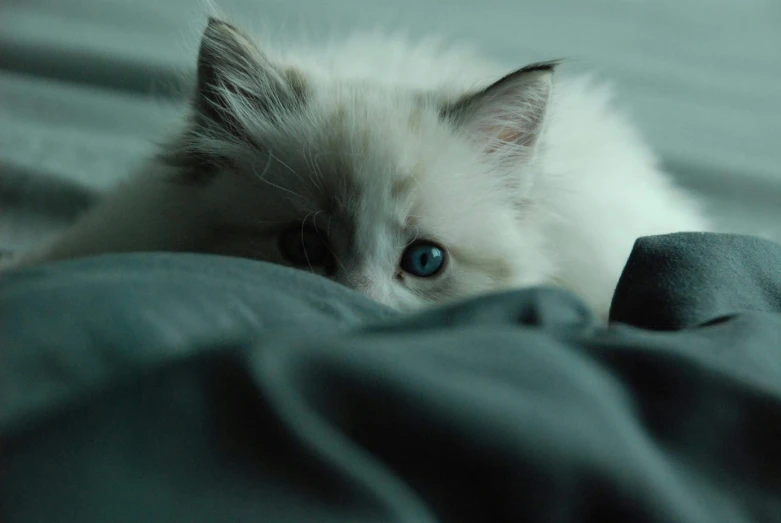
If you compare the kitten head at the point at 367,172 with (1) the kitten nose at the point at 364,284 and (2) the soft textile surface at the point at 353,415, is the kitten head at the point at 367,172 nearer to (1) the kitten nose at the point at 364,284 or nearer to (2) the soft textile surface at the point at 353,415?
(1) the kitten nose at the point at 364,284

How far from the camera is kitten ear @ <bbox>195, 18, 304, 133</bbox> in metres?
0.95

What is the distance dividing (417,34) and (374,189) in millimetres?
1018

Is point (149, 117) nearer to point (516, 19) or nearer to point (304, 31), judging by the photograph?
point (304, 31)

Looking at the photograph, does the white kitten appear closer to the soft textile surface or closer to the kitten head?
the kitten head

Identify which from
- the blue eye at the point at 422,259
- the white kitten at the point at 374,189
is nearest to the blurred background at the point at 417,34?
the white kitten at the point at 374,189

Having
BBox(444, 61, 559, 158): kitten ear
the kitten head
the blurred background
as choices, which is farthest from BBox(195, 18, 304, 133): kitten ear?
the blurred background

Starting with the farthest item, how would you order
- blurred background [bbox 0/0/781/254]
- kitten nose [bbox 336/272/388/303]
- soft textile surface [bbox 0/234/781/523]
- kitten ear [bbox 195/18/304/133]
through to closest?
blurred background [bbox 0/0/781/254] → kitten ear [bbox 195/18/304/133] → kitten nose [bbox 336/272/388/303] → soft textile surface [bbox 0/234/781/523]

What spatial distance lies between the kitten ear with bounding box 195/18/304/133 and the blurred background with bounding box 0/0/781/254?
17.4 inches

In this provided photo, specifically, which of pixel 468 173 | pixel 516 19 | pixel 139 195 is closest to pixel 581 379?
pixel 468 173

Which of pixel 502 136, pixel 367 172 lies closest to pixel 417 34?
pixel 502 136

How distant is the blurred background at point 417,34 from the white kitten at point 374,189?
0.41 meters

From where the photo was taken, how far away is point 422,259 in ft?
2.98

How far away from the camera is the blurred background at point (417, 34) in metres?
1.43

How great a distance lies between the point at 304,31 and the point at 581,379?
1.35m
